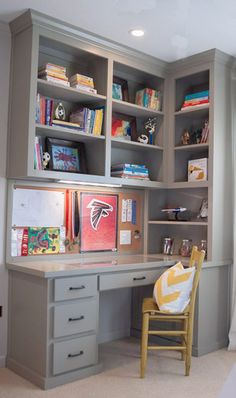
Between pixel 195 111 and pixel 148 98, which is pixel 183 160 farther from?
pixel 148 98

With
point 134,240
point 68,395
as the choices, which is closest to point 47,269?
point 68,395

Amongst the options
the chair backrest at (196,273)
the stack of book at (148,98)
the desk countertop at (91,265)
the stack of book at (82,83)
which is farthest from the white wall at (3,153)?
the chair backrest at (196,273)

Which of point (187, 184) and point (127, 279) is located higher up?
point (187, 184)

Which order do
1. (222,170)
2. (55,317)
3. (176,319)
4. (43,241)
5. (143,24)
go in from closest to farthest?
1. (55,317)
2. (143,24)
3. (176,319)
4. (43,241)
5. (222,170)

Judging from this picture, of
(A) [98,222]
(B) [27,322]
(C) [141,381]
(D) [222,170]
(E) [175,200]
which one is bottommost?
(C) [141,381]

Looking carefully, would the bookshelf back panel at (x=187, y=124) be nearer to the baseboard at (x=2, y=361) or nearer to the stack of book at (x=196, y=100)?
the stack of book at (x=196, y=100)

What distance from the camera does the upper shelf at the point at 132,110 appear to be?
11.4 feet

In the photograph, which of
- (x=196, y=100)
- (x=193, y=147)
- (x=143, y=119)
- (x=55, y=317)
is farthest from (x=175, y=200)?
(x=55, y=317)

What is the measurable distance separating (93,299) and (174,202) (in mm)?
1473

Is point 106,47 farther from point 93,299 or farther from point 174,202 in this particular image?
point 93,299

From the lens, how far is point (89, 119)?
128 inches

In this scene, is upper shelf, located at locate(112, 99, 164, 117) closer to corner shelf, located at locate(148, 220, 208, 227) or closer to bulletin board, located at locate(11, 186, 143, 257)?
bulletin board, located at locate(11, 186, 143, 257)

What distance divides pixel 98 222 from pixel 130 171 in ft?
1.71

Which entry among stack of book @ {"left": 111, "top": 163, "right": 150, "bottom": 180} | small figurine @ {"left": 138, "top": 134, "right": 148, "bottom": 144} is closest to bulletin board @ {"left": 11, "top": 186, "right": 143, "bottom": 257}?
stack of book @ {"left": 111, "top": 163, "right": 150, "bottom": 180}
